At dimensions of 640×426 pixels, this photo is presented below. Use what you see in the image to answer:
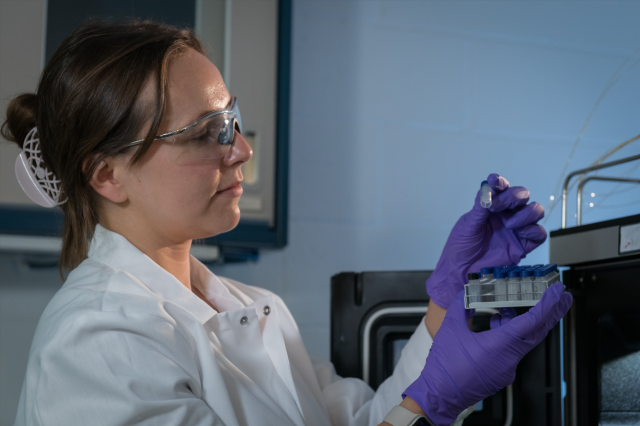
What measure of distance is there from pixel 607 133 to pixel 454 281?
43.5 inches

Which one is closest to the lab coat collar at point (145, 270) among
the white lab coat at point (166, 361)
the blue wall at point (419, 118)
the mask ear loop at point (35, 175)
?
the white lab coat at point (166, 361)

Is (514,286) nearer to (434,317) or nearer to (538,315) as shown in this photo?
(538,315)

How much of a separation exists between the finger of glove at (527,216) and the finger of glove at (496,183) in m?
0.05

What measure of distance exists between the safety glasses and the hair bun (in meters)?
0.28

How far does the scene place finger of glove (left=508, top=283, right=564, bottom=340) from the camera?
78 centimetres

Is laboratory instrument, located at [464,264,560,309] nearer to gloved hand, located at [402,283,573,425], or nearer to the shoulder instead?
gloved hand, located at [402,283,573,425]

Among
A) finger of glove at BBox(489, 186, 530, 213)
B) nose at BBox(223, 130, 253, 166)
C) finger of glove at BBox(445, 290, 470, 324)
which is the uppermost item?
nose at BBox(223, 130, 253, 166)

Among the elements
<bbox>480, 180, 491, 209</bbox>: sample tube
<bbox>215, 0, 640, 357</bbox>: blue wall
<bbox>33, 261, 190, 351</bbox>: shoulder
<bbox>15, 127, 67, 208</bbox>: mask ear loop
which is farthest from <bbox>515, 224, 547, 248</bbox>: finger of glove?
<bbox>15, 127, 67, 208</bbox>: mask ear loop

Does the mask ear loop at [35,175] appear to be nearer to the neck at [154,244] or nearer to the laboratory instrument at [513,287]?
the neck at [154,244]

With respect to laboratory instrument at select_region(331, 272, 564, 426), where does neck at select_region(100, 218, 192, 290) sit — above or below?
above

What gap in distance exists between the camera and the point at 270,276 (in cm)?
160

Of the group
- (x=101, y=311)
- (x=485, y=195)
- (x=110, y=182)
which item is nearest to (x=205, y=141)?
(x=110, y=182)

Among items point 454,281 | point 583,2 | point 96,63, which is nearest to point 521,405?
point 454,281

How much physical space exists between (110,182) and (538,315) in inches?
27.8
